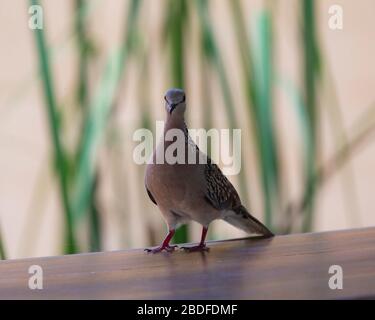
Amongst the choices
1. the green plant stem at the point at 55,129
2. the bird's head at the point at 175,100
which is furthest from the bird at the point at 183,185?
the green plant stem at the point at 55,129

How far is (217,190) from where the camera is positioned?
892 millimetres

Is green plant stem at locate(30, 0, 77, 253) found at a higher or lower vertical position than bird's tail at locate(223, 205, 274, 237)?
higher

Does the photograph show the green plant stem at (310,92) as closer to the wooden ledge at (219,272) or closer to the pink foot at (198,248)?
the wooden ledge at (219,272)

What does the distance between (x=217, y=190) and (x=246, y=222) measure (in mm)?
88

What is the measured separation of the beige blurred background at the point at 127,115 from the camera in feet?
3.52

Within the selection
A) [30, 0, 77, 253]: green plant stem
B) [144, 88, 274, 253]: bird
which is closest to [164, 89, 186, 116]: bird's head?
[144, 88, 274, 253]: bird

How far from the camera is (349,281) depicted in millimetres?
664

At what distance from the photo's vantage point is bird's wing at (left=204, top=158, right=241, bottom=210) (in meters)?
0.88

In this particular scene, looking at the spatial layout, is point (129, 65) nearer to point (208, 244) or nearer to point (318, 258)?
point (208, 244)

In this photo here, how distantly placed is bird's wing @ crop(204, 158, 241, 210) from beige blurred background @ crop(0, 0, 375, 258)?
138mm

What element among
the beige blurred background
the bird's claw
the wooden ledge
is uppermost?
the beige blurred background

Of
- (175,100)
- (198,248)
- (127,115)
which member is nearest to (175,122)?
(175,100)

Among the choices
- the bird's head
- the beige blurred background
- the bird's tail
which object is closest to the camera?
the bird's head

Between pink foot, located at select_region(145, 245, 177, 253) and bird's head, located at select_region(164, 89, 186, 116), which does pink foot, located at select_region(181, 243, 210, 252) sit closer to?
pink foot, located at select_region(145, 245, 177, 253)
